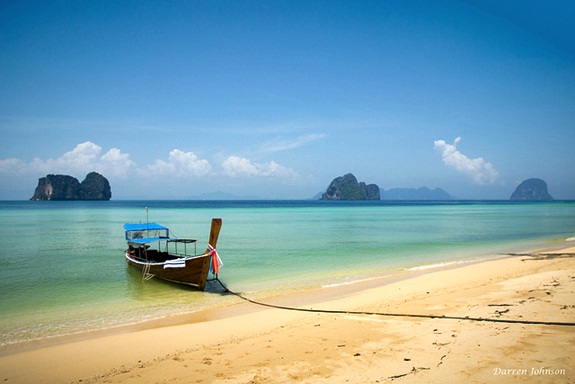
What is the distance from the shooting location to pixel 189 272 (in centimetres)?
1306

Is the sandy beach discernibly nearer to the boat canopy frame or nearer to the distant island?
the boat canopy frame

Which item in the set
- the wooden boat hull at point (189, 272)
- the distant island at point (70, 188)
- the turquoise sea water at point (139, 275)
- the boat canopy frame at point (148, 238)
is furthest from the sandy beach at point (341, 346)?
the distant island at point (70, 188)

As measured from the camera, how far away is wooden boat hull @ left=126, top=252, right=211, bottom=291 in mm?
12632

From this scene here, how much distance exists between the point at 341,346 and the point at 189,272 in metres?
8.17

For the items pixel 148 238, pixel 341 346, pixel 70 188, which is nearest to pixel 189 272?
pixel 148 238

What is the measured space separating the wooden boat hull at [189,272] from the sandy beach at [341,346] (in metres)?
2.62

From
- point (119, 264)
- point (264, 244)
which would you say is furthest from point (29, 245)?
point (264, 244)

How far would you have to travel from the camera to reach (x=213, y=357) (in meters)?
6.36

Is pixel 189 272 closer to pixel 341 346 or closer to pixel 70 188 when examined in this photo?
pixel 341 346

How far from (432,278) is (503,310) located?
551 cm

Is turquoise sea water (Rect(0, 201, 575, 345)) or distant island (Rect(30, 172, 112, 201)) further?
distant island (Rect(30, 172, 112, 201))

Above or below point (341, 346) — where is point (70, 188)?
above

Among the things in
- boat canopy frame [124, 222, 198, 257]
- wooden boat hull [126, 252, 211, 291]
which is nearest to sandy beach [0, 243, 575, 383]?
wooden boat hull [126, 252, 211, 291]

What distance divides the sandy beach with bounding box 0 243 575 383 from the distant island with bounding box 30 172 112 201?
204777 millimetres
